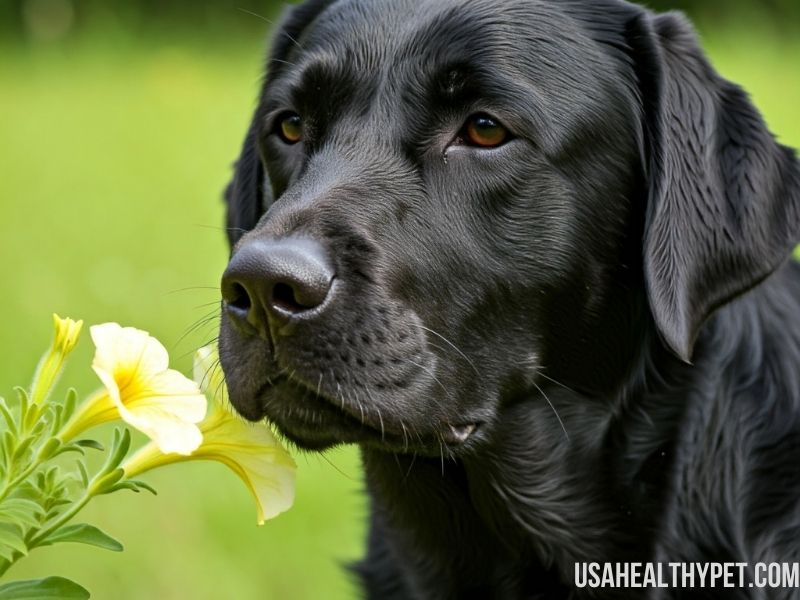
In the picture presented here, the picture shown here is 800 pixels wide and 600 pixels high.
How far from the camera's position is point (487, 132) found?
277 cm

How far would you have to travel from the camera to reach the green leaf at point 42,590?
5.98ft

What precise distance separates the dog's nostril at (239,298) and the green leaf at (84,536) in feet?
2.15

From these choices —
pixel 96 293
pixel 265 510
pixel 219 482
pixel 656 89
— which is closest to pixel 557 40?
pixel 656 89

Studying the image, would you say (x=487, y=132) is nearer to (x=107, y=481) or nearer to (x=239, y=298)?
(x=239, y=298)

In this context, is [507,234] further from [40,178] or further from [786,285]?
[40,178]

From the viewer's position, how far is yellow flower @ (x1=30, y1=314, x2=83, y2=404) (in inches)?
71.2

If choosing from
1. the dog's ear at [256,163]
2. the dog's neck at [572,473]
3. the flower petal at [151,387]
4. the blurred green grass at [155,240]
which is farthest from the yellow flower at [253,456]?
the dog's ear at [256,163]

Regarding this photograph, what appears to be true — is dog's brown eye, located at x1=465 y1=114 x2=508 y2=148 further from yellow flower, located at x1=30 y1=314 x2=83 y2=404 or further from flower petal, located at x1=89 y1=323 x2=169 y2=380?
yellow flower, located at x1=30 y1=314 x2=83 y2=404

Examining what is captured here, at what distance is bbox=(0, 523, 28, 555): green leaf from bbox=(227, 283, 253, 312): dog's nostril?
702 mm

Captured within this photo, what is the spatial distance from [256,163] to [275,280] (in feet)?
4.11

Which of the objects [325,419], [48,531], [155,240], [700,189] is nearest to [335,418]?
[325,419]

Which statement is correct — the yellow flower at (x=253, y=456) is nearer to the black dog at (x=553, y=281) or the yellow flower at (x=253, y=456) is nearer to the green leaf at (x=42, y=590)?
the black dog at (x=553, y=281)

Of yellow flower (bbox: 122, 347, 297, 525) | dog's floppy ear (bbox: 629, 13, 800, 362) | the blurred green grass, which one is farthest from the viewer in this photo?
the blurred green grass

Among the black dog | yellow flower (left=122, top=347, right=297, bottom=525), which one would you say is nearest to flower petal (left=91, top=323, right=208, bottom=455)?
yellow flower (left=122, top=347, right=297, bottom=525)
